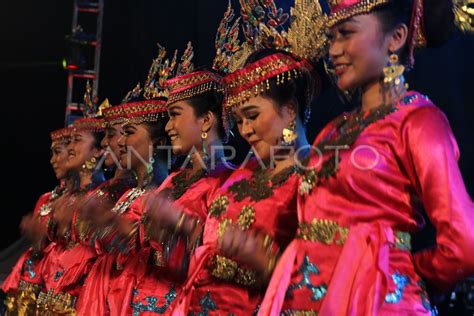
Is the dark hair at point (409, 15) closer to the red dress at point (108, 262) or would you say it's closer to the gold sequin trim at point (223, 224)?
the gold sequin trim at point (223, 224)

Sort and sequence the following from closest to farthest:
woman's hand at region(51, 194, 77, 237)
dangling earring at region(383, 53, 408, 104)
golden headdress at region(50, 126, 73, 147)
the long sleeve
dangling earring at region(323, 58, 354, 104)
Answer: the long sleeve
dangling earring at region(383, 53, 408, 104)
dangling earring at region(323, 58, 354, 104)
woman's hand at region(51, 194, 77, 237)
golden headdress at region(50, 126, 73, 147)

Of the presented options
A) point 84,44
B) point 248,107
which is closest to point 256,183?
point 248,107

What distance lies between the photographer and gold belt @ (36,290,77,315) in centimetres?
351

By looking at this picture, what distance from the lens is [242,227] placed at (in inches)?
77.9

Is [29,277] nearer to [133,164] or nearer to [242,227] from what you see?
[133,164]

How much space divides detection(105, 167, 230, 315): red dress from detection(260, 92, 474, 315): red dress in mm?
876

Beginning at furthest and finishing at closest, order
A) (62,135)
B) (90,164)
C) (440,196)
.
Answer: (62,135) → (90,164) → (440,196)

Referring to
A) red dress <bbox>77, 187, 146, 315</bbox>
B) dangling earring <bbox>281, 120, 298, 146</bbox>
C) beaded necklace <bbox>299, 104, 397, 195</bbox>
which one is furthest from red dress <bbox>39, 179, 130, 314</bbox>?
beaded necklace <bbox>299, 104, 397, 195</bbox>

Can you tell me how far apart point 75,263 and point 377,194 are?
95.4 inches

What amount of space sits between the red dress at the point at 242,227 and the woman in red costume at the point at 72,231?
1.23 m

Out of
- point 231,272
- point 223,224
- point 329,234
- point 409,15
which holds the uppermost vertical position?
point 409,15

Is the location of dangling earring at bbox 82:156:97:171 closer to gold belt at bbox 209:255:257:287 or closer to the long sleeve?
gold belt at bbox 209:255:257:287

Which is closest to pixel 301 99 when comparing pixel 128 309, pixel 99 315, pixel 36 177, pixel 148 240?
pixel 148 240

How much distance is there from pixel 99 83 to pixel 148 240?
9.23ft
